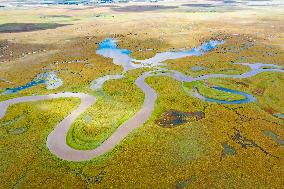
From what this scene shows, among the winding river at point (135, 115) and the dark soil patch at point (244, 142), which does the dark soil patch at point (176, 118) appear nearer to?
the winding river at point (135, 115)

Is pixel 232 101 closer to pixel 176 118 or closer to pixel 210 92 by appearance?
pixel 210 92

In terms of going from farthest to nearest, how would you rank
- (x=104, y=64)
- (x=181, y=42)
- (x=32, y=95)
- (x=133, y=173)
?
(x=181, y=42), (x=104, y=64), (x=32, y=95), (x=133, y=173)

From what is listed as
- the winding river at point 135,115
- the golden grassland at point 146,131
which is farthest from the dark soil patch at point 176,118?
the winding river at point 135,115

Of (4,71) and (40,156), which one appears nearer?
(40,156)

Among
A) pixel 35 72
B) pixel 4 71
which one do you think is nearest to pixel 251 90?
pixel 35 72

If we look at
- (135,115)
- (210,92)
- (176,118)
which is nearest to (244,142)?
(176,118)

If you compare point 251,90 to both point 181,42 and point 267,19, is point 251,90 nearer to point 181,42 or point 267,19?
point 181,42
